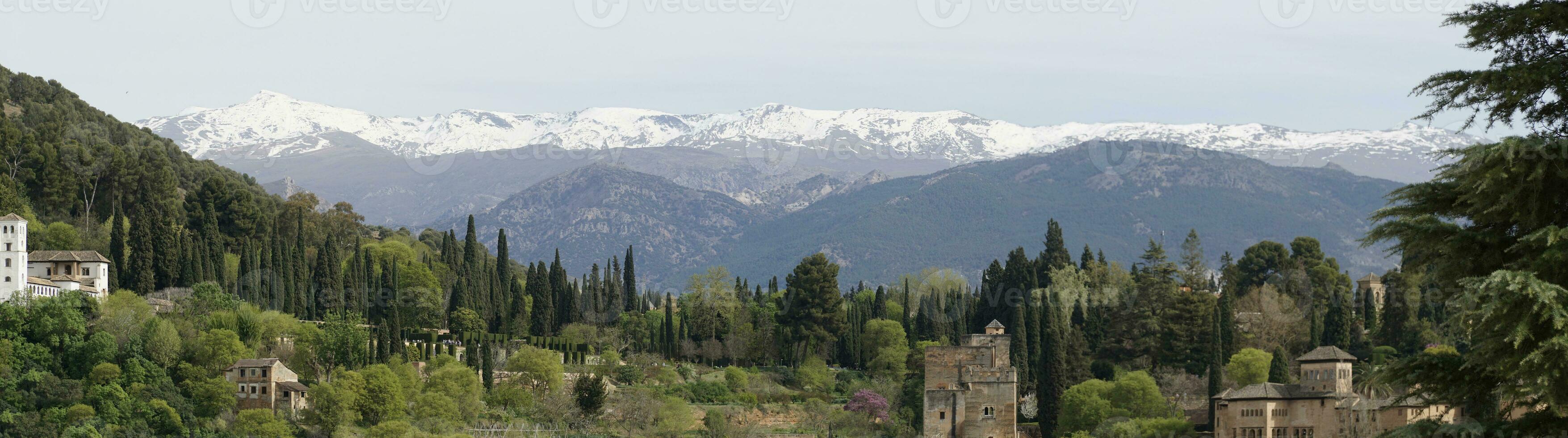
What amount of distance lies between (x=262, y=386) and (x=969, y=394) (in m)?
28.8

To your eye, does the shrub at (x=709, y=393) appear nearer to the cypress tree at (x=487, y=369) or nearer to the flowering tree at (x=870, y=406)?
the flowering tree at (x=870, y=406)

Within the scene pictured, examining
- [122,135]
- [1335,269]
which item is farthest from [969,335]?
[122,135]

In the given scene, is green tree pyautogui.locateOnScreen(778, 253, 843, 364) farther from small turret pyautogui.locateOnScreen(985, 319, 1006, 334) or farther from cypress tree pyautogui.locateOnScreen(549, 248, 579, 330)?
small turret pyautogui.locateOnScreen(985, 319, 1006, 334)

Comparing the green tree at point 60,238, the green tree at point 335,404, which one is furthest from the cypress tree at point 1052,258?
the green tree at point 60,238

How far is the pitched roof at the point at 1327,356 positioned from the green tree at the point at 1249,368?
20.5ft

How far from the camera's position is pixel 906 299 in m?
Answer: 104

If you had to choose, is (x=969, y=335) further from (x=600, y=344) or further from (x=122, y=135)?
(x=122, y=135)

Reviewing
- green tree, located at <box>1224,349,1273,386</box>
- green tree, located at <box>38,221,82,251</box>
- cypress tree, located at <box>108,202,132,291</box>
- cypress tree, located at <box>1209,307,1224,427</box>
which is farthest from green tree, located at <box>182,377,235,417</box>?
green tree, located at <box>1224,349,1273,386</box>

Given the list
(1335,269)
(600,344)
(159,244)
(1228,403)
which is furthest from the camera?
(1335,269)

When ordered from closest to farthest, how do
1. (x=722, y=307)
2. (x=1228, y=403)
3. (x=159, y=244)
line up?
(x=1228, y=403)
(x=159, y=244)
(x=722, y=307)

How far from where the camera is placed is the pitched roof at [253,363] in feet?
230

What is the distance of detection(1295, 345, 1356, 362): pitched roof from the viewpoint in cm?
6988

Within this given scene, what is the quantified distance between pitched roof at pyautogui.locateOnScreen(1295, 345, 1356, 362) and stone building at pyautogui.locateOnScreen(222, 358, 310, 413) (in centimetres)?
4062

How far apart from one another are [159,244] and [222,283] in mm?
3408
